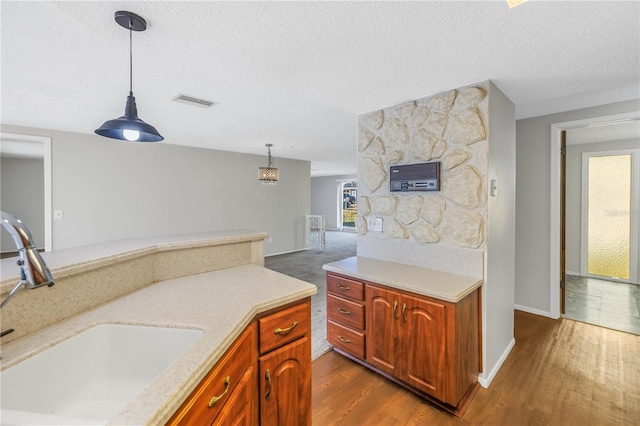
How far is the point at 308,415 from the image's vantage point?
1542 mm

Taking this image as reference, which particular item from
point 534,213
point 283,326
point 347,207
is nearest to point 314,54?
point 283,326

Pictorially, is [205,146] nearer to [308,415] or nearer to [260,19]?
[260,19]

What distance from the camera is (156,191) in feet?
16.1

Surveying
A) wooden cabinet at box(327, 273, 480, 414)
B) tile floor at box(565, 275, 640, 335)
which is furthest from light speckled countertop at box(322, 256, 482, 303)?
tile floor at box(565, 275, 640, 335)

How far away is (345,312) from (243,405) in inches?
53.7

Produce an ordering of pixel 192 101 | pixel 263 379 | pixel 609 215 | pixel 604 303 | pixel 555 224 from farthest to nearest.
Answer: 1. pixel 609 215
2. pixel 604 303
3. pixel 555 224
4. pixel 192 101
5. pixel 263 379

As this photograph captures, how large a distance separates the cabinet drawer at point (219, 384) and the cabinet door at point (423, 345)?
45.9 inches

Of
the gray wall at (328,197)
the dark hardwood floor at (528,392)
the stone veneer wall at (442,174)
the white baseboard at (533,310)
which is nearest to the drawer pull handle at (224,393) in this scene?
the dark hardwood floor at (528,392)

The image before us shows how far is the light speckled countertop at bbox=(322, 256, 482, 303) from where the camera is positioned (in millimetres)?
1849

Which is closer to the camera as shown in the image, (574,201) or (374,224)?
(374,224)

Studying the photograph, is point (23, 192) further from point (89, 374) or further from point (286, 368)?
point (286, 368)

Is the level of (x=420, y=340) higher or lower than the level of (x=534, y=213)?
lower

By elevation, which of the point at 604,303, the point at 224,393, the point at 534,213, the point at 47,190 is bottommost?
the point at 604,303

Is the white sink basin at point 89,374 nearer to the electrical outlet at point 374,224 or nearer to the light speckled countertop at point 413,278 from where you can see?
the light speckled countertop at point 413,278
